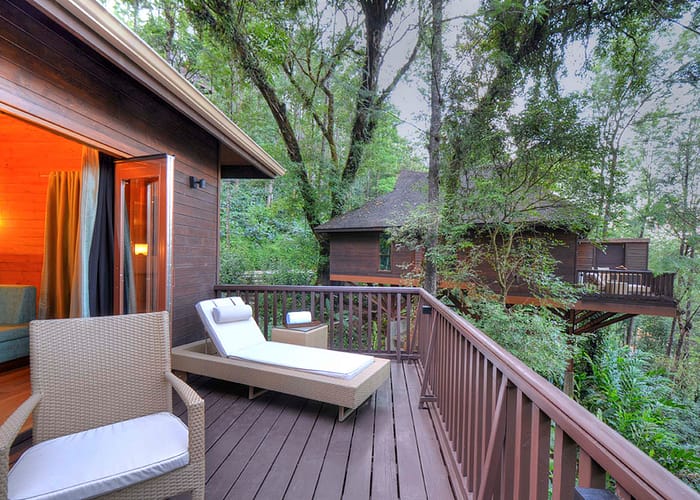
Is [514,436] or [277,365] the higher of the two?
[514,436]

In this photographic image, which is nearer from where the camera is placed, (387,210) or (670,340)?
(387,210)

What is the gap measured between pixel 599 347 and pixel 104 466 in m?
12.6

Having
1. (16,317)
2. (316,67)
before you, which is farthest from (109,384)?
(316,67)

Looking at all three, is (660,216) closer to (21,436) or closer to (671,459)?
(671,459)

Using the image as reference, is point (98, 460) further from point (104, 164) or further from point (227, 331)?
point (104, 164)

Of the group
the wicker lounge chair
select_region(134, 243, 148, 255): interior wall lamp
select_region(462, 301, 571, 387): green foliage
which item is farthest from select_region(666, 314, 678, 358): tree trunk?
select_region(134, 243, 148, 255): interior wall lamp

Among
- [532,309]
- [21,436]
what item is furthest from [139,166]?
[532,309]

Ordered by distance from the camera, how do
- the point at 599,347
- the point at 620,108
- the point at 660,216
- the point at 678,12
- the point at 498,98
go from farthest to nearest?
the point at 660,216
the point at 599,347
the point at 620,108
the point at 498,98
the point at 678,12

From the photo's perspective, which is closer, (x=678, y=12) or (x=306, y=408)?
(x=306, y=408)

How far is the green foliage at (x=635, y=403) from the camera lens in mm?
4969

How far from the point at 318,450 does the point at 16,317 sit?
3.84 metres

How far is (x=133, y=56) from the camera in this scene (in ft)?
7.13

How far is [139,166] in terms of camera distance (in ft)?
9.60

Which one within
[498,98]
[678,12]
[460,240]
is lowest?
[460,240]
